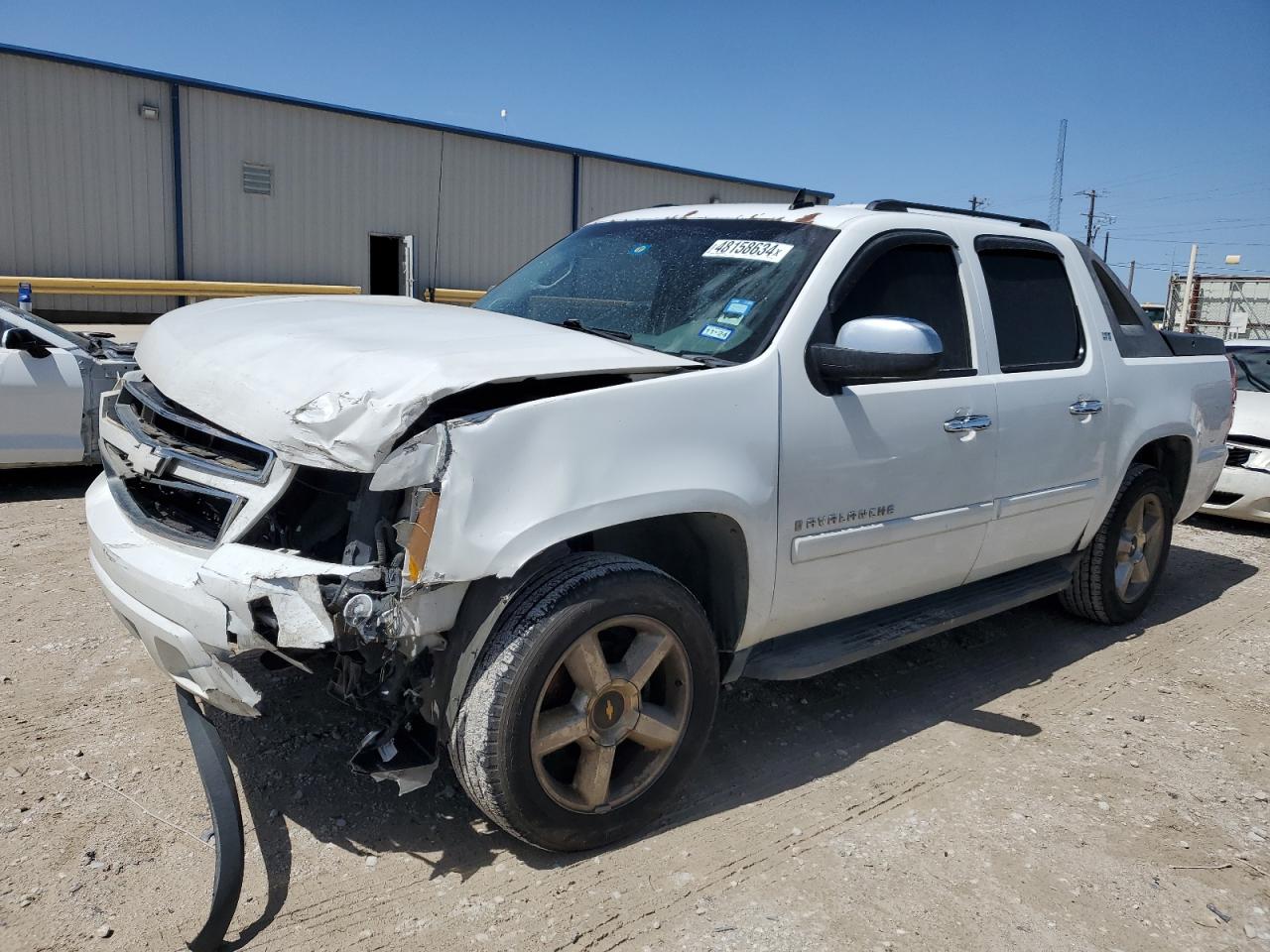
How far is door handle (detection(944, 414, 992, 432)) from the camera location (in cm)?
356

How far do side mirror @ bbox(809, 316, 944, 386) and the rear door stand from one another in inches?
33.9

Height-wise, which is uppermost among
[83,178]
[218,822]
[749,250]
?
[83,178]

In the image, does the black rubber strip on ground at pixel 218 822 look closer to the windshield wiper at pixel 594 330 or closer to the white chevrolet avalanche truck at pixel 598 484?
the white chevrolet avalanche truck at pixel 598 484

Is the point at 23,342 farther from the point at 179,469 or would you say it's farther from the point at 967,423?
the point at 967,423

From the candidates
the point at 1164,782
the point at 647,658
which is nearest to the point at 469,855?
the point at 647,658

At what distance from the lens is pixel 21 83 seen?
16266mm

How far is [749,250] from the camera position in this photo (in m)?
→ 3.49

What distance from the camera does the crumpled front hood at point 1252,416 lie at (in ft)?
23.8

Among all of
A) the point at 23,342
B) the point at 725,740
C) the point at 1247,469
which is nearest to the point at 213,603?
the point at 725,740

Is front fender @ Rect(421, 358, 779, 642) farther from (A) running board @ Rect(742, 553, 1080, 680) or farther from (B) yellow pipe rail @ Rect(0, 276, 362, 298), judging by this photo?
(B) yellow pipe rail @ Rect(0, 276, 362, 298)

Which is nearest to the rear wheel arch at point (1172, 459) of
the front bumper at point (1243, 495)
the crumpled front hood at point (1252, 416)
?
the front bumper at point (1243, 495)

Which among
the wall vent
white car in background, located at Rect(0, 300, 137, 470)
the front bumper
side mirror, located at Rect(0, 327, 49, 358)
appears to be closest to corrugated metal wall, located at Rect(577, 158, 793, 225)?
the wall vent

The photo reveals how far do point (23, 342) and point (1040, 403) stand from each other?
6.31 m

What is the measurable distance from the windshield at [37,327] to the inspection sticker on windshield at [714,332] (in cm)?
543
